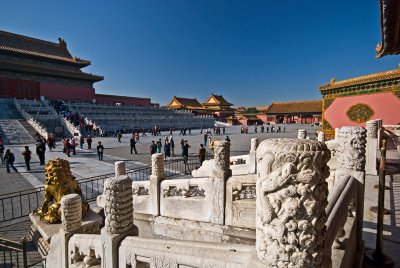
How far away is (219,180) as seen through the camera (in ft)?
17.8

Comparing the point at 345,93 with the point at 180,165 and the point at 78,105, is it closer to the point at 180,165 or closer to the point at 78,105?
the point at 180,165

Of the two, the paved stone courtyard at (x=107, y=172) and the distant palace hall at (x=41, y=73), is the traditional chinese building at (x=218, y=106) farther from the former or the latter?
the paved stone courtyard at (x=107, y=172)

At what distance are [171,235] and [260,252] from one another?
16.9ft

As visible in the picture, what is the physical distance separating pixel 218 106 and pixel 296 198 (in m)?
62.1

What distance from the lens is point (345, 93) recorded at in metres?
17.5

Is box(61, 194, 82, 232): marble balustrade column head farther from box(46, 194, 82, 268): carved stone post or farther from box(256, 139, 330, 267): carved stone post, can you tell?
box(256, 139, 330, 267): carved stone post

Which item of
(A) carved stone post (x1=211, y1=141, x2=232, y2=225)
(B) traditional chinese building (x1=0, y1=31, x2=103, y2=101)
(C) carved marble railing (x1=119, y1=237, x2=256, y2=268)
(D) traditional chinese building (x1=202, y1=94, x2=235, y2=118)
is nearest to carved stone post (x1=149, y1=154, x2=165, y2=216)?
(A) carved stone post (x1=211, y1=141, x2=232, y2=225)

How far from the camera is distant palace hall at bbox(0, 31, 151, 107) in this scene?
3341 centimetres

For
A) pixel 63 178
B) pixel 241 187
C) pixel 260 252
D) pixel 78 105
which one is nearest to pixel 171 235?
pixel 241 187

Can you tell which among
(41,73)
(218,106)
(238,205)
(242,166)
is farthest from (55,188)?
(218,106)

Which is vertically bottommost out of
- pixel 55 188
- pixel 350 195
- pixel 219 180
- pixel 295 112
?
pixel 55 188

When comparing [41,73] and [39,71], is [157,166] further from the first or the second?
[41,73]

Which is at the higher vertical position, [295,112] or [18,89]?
[18,89]

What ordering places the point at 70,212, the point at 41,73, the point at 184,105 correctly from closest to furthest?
the point at 70,212, the point at 41,73, the point at 184,105
